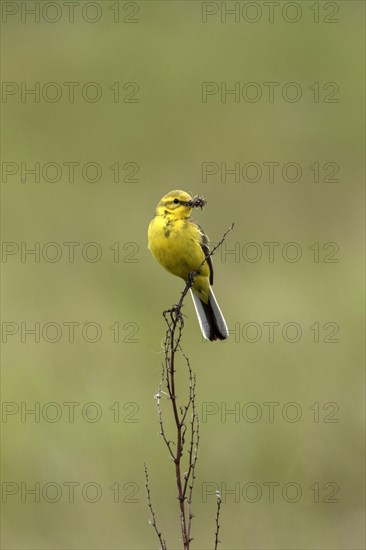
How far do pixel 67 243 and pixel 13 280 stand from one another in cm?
129

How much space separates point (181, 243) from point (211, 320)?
0.47 metres

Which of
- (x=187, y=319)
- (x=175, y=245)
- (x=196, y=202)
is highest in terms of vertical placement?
(x=196, y=202)

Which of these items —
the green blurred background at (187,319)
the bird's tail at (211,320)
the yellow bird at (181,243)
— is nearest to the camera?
the bird's tail at (211,320)

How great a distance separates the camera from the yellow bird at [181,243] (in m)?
6.37

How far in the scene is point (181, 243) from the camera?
639 cm

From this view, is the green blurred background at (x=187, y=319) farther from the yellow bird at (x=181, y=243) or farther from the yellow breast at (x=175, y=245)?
the yellow breast at (x=175, y=245)

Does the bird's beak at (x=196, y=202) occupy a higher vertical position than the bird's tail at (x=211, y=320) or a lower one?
higher

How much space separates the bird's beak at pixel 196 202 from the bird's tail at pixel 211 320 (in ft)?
1.88

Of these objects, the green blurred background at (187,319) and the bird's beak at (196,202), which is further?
the green blurred background at (187,319)

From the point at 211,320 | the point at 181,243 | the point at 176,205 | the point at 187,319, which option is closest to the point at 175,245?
the point at 181,243

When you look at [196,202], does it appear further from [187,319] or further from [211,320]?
[187,319]

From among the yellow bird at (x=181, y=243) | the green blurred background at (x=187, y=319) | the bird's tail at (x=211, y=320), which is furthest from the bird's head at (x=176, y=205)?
the green blurred background at (x=187, y=319)

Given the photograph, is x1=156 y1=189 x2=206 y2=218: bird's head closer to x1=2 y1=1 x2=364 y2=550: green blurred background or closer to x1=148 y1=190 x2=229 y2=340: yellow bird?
x1=148 y1=190 x2=229 y2=340: yellow bird

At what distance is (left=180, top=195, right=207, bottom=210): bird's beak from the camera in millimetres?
6238
